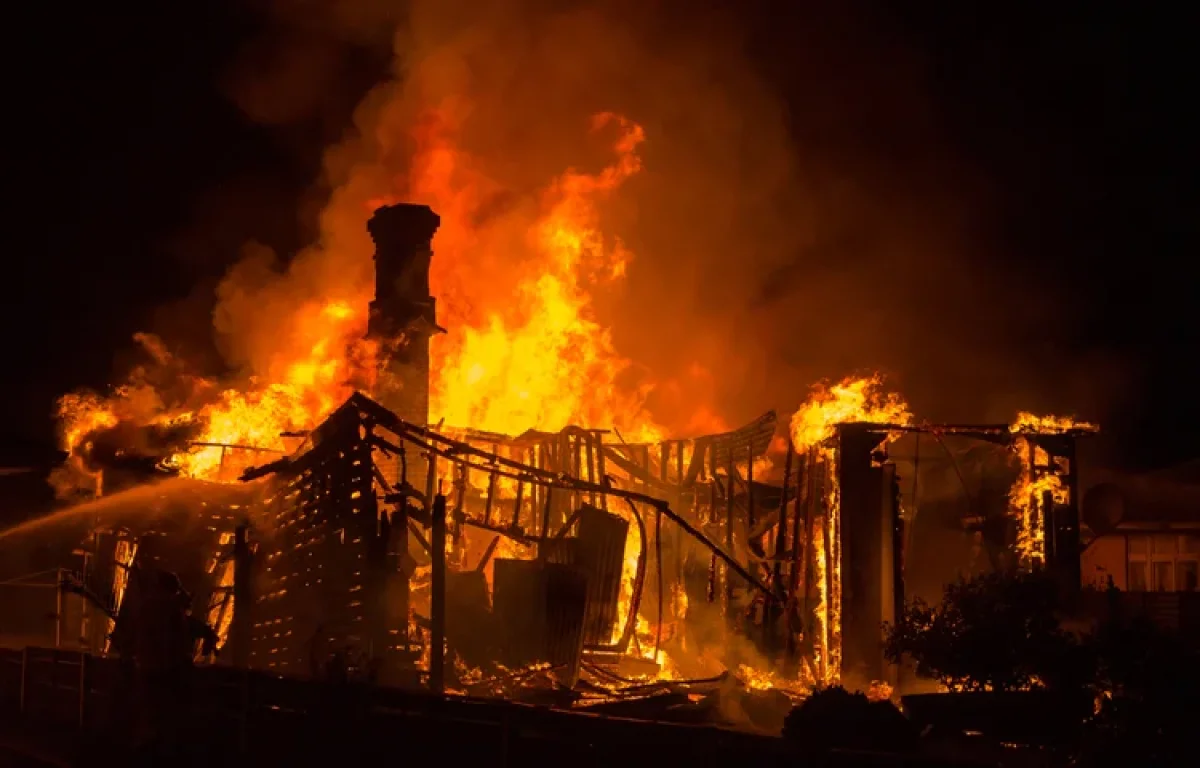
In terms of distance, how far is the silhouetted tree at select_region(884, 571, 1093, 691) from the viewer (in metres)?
11.8

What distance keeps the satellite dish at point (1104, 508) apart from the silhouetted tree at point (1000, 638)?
14.2 metres

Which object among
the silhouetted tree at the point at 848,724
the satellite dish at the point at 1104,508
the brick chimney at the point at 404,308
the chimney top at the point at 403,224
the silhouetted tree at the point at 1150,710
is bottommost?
the silhouetted tree at the point at 848,724

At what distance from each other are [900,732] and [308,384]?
849 inches

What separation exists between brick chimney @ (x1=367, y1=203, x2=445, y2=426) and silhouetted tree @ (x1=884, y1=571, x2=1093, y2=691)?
46.2ft

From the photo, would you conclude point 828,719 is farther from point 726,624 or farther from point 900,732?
point 726,624

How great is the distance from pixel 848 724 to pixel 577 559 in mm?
8502

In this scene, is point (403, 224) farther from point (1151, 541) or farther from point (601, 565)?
point (1151, 541)

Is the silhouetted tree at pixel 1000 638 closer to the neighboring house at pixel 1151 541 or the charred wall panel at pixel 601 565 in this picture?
the charred wall panel at pixel 601 565

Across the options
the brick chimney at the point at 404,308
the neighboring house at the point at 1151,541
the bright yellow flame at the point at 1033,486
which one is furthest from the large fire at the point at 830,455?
the neighboring house at the point at 1151,541

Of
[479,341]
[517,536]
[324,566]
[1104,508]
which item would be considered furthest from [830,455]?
[479,341]

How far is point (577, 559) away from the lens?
1864 cm

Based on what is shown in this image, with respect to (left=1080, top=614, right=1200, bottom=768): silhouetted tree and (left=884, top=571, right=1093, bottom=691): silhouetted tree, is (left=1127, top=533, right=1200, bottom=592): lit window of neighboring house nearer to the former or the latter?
(left=884, top=571, right=1093, bottom=691): silhouetted tree

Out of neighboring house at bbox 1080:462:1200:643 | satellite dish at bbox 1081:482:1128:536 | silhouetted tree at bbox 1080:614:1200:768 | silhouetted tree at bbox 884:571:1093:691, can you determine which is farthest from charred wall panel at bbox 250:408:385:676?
neighboring house at bbox 1080:462:1200:643

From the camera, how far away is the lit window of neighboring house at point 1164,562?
28234 millimetres
